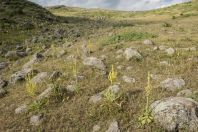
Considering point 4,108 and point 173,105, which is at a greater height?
point 173,105

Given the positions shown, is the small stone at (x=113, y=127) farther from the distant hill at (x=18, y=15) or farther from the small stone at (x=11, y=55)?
the distant hill at (x=18, y=15)

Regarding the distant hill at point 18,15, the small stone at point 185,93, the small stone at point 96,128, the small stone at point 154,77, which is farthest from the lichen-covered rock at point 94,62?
the distant hill at point 18,15

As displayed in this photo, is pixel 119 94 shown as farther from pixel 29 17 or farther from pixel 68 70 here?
pixel 29 17

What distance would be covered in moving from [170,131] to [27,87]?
7045 millimetres

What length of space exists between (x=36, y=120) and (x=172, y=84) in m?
5.56

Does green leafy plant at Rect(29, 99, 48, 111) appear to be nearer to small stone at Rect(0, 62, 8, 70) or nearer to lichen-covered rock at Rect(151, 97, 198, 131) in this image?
lichen-covered rock at Rect(151, 97, 198, 131)

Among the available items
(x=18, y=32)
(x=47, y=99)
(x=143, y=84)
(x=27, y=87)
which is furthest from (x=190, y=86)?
(x=18, y=32)

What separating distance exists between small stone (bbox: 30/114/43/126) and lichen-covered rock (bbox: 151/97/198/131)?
4.28 meters

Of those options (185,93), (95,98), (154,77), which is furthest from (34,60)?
(185,93)

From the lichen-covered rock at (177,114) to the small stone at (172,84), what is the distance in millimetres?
2176

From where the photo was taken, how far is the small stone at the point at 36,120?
14538 mm

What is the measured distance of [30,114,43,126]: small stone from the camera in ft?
47.7

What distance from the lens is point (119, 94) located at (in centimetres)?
1489

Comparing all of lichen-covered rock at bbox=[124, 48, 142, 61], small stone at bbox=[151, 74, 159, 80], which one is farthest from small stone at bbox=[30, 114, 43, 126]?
lichen-covered rock at bbox=[124, 48, 142, 61]
